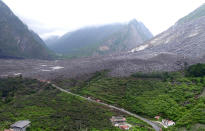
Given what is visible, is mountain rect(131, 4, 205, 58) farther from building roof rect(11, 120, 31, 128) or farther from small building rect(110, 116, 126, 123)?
building roof rect(11, 120, 31, 128)

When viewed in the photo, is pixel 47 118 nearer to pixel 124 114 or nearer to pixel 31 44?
pixel 124 114

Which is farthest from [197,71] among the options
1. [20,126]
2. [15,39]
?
[15,39]

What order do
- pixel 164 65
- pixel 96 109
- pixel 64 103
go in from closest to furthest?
1. pixel 96 109
2. pixel 64 103
3. pixel 164 65

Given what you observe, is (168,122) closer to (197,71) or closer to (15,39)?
(197,71)

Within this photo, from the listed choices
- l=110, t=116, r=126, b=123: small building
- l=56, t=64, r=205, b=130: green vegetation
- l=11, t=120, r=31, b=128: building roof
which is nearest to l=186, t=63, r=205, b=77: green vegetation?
l=56, t=64, r=205, b=130: green vegetation

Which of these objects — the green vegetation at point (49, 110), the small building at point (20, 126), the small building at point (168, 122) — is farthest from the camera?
the small building at point (168, 122)

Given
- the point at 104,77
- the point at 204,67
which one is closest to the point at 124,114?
A: the point at 104,77

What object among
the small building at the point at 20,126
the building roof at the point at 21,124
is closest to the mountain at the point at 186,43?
the building roof at the point at 21,124

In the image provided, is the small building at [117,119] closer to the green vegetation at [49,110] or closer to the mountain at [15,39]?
the green vegetation at [49,110]
